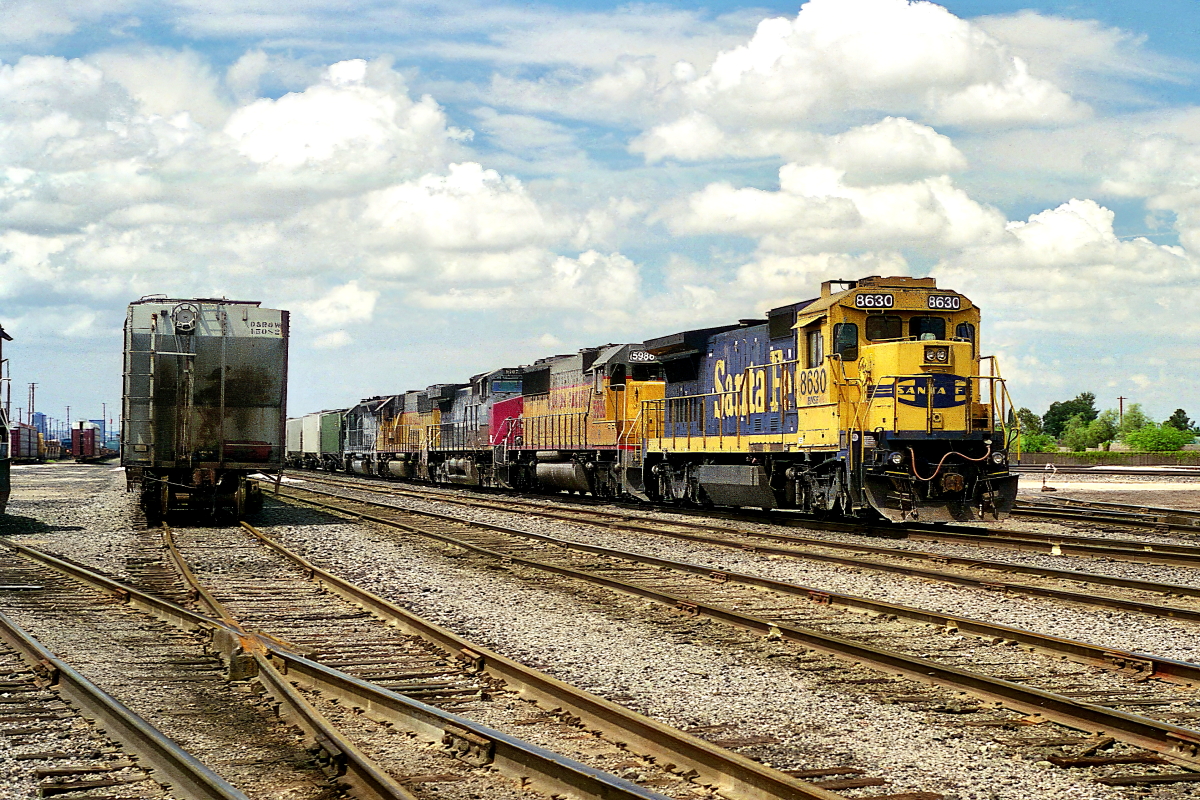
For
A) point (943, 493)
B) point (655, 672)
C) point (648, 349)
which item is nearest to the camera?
point (655, 672)

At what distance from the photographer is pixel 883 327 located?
16.3m

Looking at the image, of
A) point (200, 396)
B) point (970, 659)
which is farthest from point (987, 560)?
point (200, 396)

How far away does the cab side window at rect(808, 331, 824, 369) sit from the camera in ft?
55.0

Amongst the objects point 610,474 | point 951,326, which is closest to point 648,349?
point 610,474

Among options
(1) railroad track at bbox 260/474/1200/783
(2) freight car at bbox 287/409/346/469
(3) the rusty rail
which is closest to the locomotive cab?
(1) railroad track at bbox 260/474/1200/783

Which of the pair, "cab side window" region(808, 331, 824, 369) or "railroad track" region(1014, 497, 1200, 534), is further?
"railroad track" region(1014, 497, 1200, 534)

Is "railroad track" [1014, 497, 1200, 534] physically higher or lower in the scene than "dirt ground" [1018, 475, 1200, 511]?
higher

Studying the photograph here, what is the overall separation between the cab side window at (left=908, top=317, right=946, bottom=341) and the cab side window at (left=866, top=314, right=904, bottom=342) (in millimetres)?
154

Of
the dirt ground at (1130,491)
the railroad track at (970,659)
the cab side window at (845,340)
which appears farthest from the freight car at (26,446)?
the railroad track at (970,659)

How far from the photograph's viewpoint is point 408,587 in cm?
1129

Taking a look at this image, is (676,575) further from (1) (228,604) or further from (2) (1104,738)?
(2) (1104,738)

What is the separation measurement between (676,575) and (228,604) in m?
4.39

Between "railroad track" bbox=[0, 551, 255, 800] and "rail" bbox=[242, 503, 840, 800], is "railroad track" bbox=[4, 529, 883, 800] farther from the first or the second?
"railroad track" bbox=[0, 551, 255, 800]

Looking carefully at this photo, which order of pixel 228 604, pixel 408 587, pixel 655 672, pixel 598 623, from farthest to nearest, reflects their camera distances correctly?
1. pixel 408 587
2. pixel 228 604
3. pixel 598 623
4. pixel 655 672
